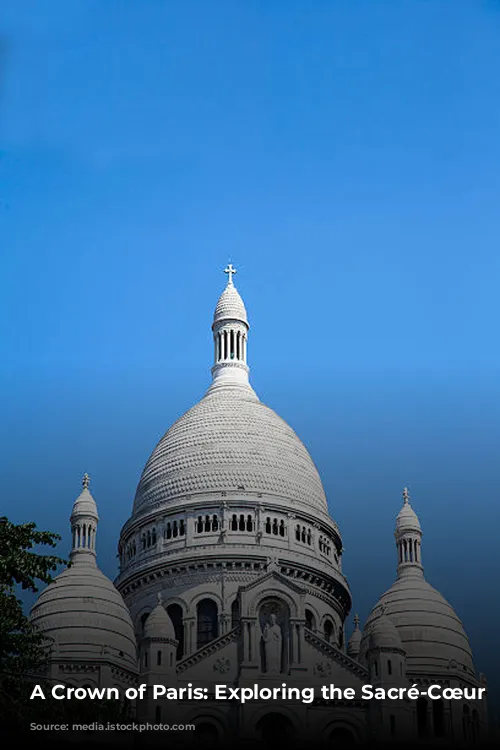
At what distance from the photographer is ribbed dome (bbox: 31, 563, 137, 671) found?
75312mm

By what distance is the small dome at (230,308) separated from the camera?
98.6 m

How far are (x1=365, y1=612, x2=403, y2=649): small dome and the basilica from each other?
0.08m

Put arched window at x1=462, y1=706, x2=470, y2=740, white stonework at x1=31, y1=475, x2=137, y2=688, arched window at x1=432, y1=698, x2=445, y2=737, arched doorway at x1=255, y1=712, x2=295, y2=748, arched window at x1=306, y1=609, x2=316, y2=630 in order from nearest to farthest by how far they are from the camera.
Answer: arched doorway at x1=255, y1=712, x2=295, y2=748 < white stonework at x1=31, y1=475, x2=137, y2=688 < arched window at x1=432, y1=698, x2=445, y2=737 < arched window at x1=462, y1=706, x2=470, y2=740 < arched window at x1=306, y1=609, x2=316, y2=630

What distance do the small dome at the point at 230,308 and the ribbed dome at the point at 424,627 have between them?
850 inches

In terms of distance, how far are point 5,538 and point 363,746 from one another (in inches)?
861

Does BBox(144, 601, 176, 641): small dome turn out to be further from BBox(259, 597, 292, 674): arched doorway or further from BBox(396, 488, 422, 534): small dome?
BBox(396, 488, 422, 534): small dome

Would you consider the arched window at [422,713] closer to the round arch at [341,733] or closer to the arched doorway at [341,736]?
the round arch at [341,733]

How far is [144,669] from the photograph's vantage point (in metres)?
70.3

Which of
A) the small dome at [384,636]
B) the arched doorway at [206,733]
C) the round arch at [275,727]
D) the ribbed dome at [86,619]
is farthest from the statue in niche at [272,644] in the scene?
the ribbed dome at [86,619]

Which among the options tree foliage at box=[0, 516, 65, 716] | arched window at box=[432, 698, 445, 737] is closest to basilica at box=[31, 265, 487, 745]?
arched window at box=[432, 698, 445, 737]

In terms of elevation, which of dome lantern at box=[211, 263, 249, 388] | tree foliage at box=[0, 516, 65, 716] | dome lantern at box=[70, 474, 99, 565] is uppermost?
dome lantern at box=[211, 263, 249, 388]

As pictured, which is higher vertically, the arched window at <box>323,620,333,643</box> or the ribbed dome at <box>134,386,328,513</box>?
the ribbed dome at <box>134,386,328,513</box>

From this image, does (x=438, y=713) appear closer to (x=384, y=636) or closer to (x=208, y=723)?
(x=384, y=636)

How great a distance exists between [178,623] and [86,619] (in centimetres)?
813
